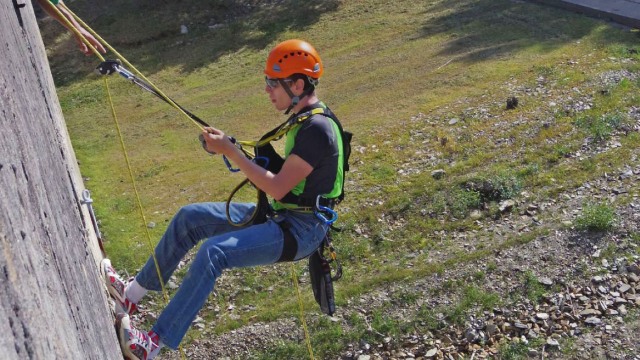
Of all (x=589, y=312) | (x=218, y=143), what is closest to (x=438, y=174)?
(x=589, y=312)

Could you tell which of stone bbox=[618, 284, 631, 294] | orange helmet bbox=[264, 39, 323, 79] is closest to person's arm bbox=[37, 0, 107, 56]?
orange helmet bbox=[264, 39, 323, 79]

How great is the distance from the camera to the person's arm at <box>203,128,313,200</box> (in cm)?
593

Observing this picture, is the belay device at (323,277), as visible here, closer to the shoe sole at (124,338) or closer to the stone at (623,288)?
the shoe sole at (124,338)

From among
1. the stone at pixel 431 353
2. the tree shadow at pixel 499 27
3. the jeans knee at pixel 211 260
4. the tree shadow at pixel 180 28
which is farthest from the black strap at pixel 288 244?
the tree shadow at pixel 180 28

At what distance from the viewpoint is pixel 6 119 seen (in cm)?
357

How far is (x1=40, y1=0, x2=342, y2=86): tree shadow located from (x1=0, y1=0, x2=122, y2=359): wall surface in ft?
58.0

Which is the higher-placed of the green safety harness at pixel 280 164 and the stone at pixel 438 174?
the green safety harness at pixel 280 164

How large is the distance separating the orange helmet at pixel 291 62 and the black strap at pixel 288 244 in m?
1.33

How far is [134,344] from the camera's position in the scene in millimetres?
5664

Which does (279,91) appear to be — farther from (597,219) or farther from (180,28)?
(180,28)

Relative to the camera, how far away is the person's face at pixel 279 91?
6332 millimetres

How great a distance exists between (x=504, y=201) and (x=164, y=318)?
721 cm

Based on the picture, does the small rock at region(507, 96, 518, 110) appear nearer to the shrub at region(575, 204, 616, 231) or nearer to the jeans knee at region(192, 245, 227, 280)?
the shrub at region(575, 204, 616, 231)

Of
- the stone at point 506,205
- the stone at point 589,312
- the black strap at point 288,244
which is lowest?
the stone at point 589,312
